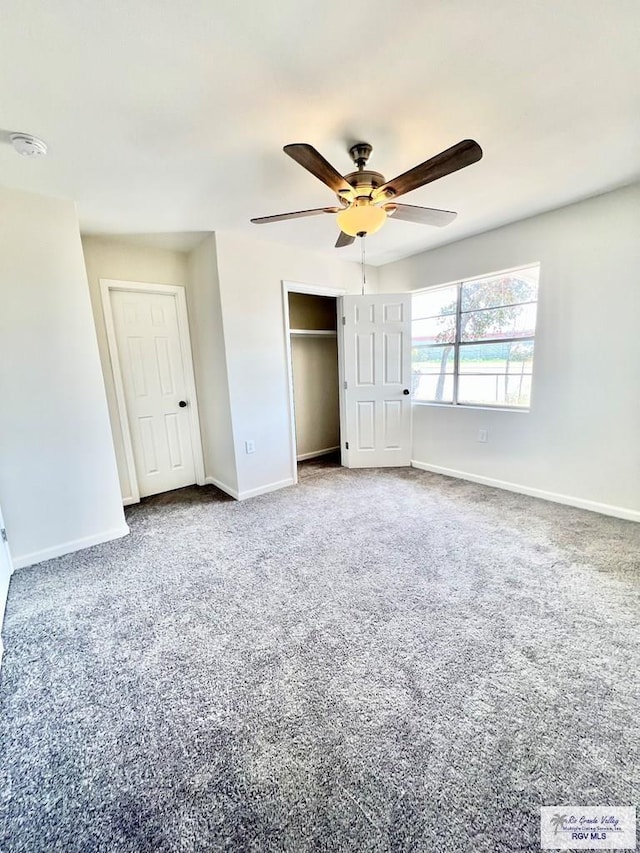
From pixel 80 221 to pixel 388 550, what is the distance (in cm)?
345

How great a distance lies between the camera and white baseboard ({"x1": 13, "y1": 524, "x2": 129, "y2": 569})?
2420 millimetres

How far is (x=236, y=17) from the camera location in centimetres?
118

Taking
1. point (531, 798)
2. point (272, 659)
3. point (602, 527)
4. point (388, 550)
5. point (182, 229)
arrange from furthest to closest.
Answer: point (182, 229) < point (602, 527) < point (388, 550) < point (272, 659) < point (531, 798)

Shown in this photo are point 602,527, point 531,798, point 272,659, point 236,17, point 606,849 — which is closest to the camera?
point 606,849

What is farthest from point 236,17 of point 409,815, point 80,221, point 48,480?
point 48,480

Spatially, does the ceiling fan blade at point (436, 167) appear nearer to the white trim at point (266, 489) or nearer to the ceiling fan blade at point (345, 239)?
the ceiling fan blade at point (345, 239)

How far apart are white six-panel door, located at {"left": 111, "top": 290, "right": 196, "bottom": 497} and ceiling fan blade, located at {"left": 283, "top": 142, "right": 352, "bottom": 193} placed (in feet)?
7.89

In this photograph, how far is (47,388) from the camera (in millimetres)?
2418

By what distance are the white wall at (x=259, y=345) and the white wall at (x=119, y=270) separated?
763mm

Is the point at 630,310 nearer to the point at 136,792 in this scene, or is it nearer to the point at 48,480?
the point at 136,792

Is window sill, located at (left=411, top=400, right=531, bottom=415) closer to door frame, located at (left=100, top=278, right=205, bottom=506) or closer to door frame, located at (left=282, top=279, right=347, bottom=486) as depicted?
door frame, located at (left=282, top=279, right=347, bottom=486)

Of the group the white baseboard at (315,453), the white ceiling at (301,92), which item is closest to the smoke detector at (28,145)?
the white ceiling at (301,92)

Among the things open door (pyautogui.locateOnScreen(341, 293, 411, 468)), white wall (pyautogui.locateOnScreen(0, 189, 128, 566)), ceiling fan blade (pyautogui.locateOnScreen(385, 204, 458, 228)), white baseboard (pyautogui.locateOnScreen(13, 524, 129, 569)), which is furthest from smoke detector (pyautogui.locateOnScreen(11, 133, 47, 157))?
open door (pyautogui.locateOnScreen(341, 293, 411, 468))

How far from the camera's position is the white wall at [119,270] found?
3.09 meters
